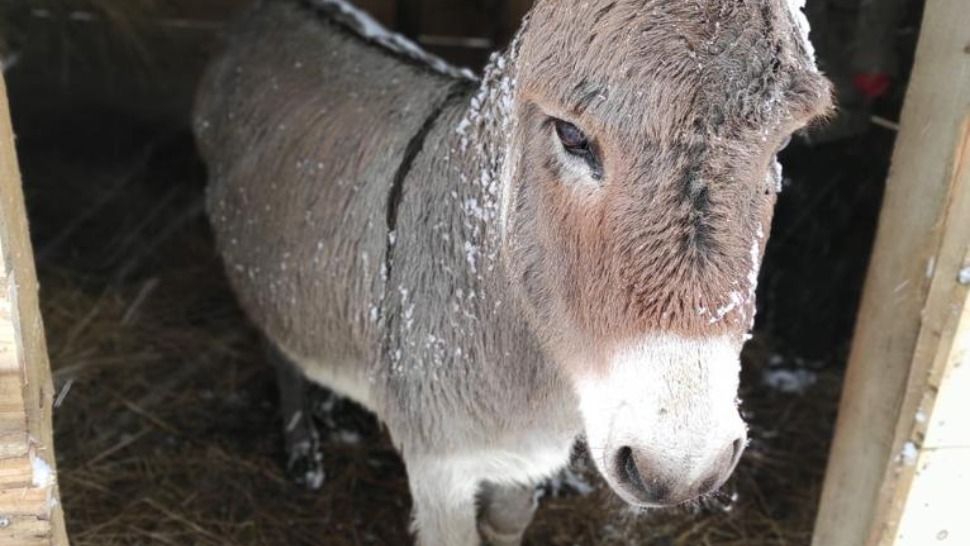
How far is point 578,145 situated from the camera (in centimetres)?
132

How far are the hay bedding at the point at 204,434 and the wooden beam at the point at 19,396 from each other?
1.04 meters

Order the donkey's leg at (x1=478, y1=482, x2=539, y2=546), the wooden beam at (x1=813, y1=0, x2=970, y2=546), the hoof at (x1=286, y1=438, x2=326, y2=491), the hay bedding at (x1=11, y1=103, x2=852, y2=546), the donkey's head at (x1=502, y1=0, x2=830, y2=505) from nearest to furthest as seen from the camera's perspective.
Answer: the donkey's head at (x1=502, y1=0, x2=830, y2=505), the wooden beam at (x1=813, y1=0, x2=970, y2=546), the donkey's leg at (x1=478, y1=482, x2=539, y2=546), the hay bedding at (x1=11, y1=103, x2=852, y2=546), the hoof at (x1=286, y1=438, x2=326, y2=491)

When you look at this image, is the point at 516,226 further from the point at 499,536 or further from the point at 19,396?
the point at 499,536

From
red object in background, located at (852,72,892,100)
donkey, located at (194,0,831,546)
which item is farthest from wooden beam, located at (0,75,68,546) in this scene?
red object in background, located at (852,72,892,100)

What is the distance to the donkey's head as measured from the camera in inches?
47.3

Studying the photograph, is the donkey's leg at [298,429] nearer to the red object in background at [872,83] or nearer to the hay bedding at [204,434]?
the hay bedding at [204,434]

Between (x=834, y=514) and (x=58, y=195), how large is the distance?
3655 mm

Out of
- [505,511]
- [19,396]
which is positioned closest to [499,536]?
[505,511]

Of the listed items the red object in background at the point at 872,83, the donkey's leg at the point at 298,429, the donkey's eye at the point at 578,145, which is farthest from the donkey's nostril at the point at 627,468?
the red object in background at the point at 872,83

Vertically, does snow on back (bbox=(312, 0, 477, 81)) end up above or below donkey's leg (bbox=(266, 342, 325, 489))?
above

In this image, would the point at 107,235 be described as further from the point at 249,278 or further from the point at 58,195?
the point at 249,278

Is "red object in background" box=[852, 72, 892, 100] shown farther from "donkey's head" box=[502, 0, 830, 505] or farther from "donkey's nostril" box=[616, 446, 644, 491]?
"donkey's nostril" box=[616, 446, 644, 491]

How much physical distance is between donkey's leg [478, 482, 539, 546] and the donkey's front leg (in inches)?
10.8

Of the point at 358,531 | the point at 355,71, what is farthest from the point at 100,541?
the point at 355,71
